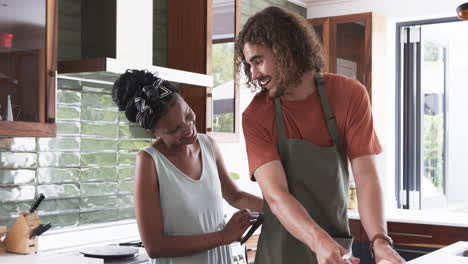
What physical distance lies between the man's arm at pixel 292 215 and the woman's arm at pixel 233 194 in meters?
0.38

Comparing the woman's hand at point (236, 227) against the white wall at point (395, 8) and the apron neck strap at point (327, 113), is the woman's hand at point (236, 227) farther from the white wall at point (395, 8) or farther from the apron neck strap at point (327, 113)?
the white wall at point (395, 8)

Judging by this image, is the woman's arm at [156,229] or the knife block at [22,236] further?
the knife block at [22,236]

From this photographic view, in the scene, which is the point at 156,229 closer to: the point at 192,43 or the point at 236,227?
the point at 236,227

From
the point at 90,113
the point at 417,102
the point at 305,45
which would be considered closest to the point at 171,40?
the point at 90,113

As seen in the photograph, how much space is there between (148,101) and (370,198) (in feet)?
2.56

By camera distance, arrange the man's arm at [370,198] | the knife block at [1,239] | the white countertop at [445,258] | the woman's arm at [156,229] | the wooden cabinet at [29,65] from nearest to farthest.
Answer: the man's arm at [370,198] < the woman's arm at [156,229] < the white countertop at [445,258] < the wooden cabinet at [29,65] < the knife block at [1,239]

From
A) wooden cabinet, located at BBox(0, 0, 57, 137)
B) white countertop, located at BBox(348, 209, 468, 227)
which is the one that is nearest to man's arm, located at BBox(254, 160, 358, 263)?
wooden cabinet, located at BBox(0, 0, 57, 137)

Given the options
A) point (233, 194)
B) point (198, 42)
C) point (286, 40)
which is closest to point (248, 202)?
point (233, 194)

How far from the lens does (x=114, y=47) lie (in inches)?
126

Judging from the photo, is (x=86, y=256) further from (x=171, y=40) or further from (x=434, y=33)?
(x=434, y=33)

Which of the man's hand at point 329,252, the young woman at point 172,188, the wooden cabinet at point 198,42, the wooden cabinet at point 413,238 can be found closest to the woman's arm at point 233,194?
the young woman at point 172,188

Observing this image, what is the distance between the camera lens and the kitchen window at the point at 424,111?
574 cm

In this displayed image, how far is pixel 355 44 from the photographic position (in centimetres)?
531

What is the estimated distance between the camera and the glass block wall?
3.04 metres
